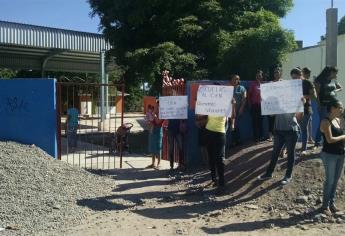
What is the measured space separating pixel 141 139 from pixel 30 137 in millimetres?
10362

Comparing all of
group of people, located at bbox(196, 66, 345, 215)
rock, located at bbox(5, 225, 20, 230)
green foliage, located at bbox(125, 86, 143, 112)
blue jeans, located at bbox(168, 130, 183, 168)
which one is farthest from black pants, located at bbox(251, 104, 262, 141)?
green foliage, located at bbox(125, 86, 143, 112)

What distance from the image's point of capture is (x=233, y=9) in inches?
787

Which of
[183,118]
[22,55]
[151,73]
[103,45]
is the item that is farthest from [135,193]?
[22,55]

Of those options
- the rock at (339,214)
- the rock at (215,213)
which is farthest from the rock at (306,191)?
the rock at (215,213)

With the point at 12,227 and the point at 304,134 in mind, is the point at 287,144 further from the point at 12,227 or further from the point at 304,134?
the point at 12,227

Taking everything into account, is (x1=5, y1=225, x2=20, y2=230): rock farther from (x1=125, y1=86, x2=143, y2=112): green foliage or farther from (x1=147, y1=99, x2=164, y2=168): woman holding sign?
(x1=125, y1=86, x2=143, y2=112): green foliage

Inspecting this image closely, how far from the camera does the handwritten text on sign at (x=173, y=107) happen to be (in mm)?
11508

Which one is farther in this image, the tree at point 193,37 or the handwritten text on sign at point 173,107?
the tree at point 193,37

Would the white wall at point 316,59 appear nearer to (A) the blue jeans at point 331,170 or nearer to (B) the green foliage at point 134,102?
(A) the blue jeans at point 331,170

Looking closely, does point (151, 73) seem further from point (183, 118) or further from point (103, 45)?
point (103, 45)

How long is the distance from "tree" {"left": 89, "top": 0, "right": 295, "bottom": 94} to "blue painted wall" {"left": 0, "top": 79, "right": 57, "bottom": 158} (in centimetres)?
651

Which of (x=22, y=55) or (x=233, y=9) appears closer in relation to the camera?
(x=233, y=9)

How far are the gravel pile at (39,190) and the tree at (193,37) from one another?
8.18 m

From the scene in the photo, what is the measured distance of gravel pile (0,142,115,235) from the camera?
7.60m
